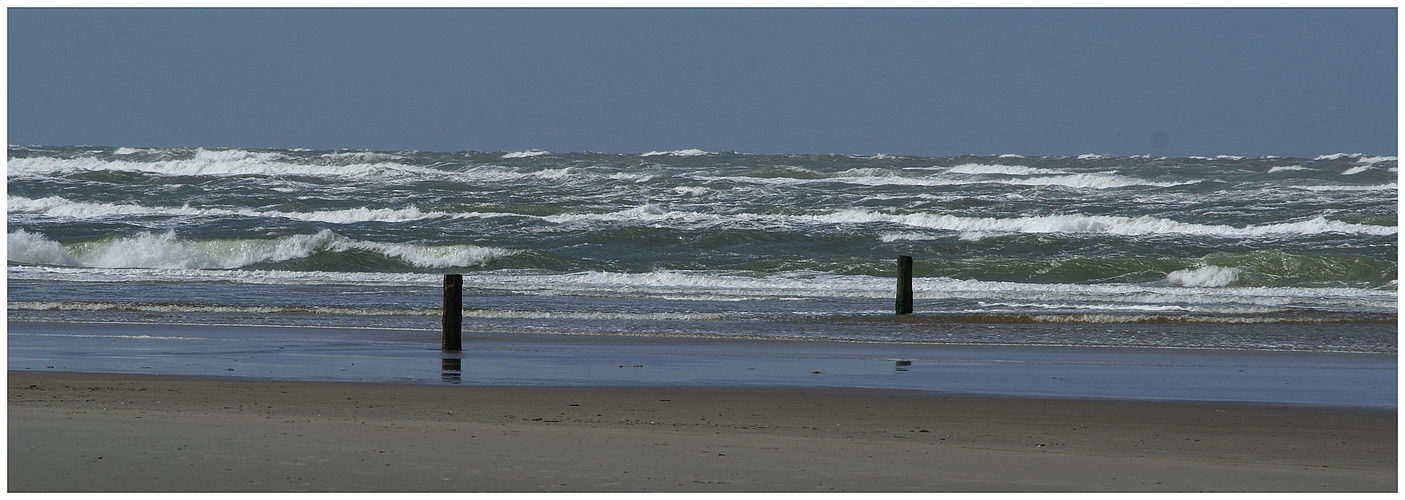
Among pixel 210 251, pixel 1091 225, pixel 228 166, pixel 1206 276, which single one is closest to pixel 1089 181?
pixel 1091 225

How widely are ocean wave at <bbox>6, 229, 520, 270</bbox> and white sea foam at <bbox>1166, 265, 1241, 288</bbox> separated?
10.7 metres

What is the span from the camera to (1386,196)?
34.4m

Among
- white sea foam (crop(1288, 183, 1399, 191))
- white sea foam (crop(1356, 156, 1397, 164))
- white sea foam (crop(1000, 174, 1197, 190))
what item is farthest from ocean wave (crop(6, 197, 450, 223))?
white sea foam (crop(1356, 156, 1397, 164))

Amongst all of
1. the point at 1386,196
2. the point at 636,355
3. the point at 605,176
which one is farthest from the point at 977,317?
the point at 605,176

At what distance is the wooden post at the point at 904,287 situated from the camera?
14.7 meters

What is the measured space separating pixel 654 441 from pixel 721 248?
18.9 meters

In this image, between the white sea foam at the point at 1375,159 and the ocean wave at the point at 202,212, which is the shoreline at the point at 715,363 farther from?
the white sea foam at the point at 1375,159

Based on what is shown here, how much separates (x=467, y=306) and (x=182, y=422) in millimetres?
8921

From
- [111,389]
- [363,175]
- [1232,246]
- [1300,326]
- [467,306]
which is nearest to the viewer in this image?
[111,389]

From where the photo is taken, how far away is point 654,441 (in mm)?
6168

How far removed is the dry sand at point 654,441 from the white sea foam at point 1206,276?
13524mm

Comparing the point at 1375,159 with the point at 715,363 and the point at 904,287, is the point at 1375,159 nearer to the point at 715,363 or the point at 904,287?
the point at 904,287

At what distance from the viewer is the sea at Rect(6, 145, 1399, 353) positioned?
14.1 metres

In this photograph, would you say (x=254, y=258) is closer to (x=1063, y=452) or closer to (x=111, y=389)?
(x=111, y=389)
